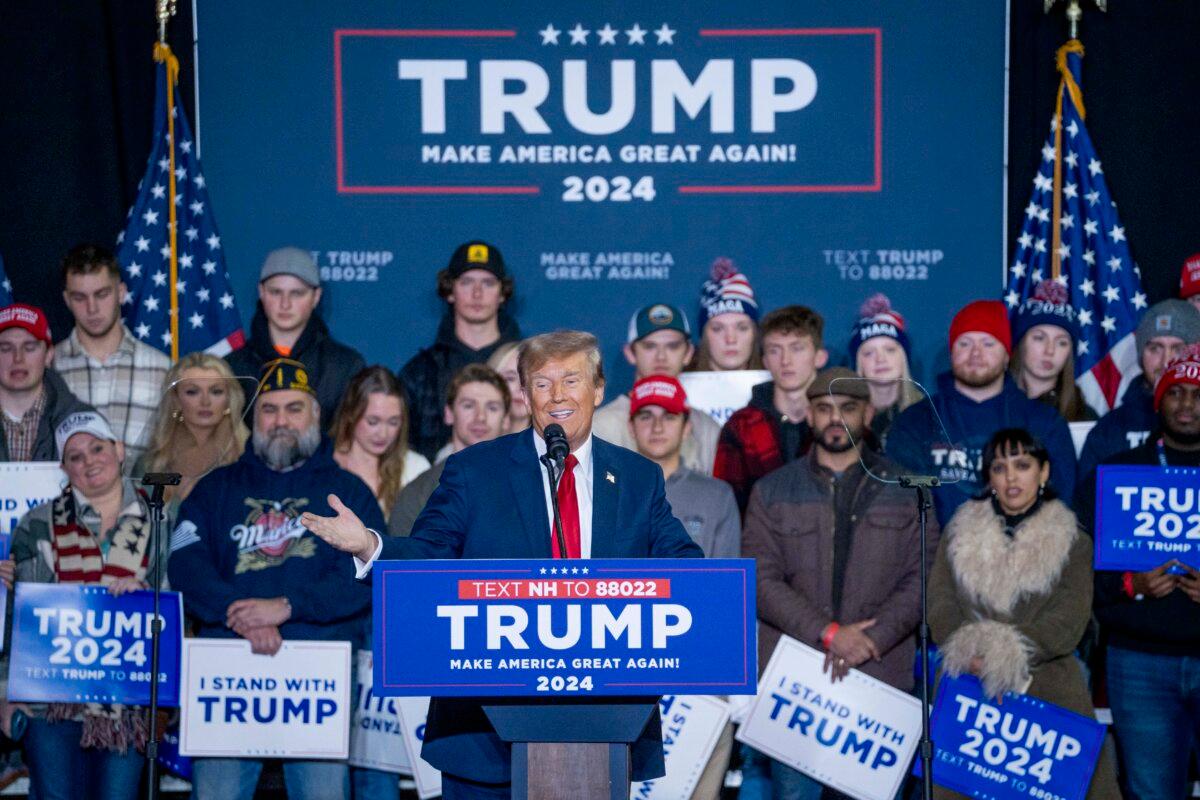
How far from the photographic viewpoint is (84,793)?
555cm

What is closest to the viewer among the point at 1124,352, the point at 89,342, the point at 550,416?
the point at 550,416

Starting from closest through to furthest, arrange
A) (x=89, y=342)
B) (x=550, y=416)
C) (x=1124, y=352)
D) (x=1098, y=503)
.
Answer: (x=550, y=416) → (x=1098, y=503) → (x=89, y=342) → (x=1124, y=352)

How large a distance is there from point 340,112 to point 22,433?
2.13 metres

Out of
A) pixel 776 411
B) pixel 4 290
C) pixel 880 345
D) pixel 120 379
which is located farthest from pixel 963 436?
pixel 4 290

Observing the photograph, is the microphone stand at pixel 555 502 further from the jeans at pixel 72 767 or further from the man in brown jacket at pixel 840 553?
the jeans at pixel 72 767

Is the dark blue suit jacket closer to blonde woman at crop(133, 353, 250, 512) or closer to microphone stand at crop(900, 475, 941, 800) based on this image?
microphone stand at crop(900, 475, 941, 800)

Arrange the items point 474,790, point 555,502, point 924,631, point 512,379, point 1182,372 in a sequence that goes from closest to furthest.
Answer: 1. point 555,502
2. point 474,790
3. point 924,631
4. point 1182,372
5. point 512,379

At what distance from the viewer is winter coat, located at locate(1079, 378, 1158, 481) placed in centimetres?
601

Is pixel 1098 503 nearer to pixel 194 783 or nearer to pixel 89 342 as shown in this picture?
pixel 194 783

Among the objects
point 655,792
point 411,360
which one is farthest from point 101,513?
point 655,792

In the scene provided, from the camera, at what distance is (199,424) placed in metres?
5.99

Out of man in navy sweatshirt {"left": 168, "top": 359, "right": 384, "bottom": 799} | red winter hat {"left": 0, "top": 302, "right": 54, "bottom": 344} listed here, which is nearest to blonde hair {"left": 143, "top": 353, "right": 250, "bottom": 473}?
man in navy sweatshirt {"left": 168, "top": 359, "right": 384, "bottom": 799}

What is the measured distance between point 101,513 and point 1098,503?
11.9ft

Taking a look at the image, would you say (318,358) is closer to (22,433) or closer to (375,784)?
(22,433)
